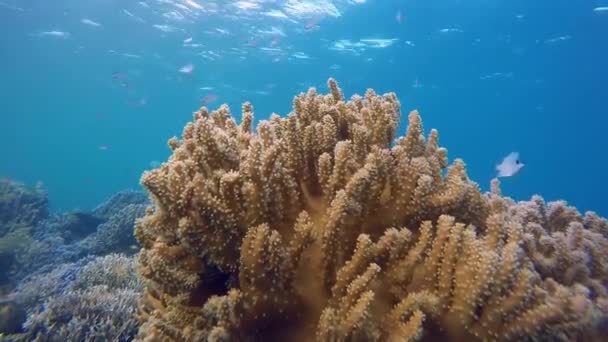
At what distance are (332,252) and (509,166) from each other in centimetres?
890

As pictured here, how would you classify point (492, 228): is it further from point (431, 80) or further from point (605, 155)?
point (605, 155)

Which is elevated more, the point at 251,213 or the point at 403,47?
the point at 403,47

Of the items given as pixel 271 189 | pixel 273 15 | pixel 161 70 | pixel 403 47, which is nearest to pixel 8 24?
pixel 161 70

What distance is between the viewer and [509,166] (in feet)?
31.7

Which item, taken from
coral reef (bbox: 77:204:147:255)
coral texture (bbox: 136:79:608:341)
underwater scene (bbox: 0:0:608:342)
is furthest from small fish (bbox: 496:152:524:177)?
coral reef (bbox: 77:204:147:255)

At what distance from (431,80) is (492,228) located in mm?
36166

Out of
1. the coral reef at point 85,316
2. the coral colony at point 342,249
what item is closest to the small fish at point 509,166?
the coral colony at point 342,249

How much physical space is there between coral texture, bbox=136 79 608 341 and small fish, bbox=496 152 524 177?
738 centimetres

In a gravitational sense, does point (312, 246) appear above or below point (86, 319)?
above

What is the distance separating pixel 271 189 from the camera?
231 centimetres

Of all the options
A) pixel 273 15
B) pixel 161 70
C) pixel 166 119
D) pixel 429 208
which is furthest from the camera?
pixel 166 119

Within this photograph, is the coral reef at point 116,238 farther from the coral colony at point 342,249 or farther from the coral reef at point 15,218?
the coral colony at point 342,249

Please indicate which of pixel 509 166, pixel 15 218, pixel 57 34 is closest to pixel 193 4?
pixel 57 34

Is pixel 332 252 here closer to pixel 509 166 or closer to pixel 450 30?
pixel 509 166
